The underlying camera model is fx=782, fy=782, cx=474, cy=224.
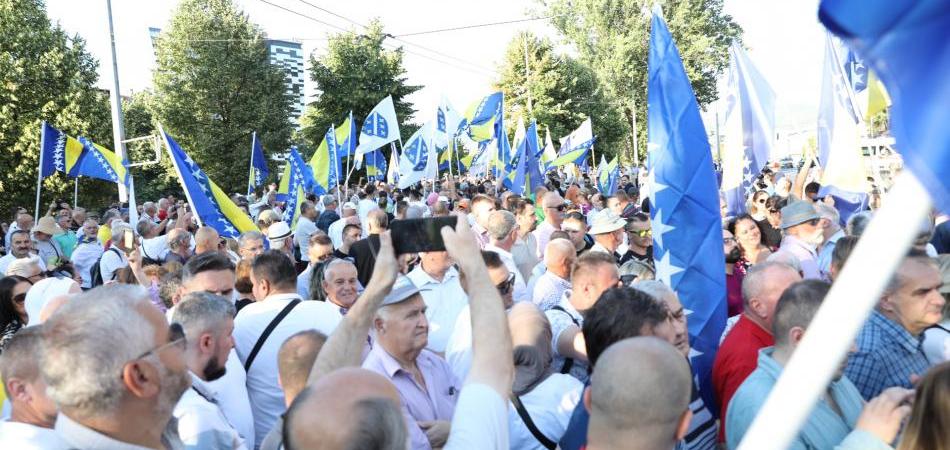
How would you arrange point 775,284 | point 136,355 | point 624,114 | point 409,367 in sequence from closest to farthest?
point 136,355
point 409,367
point 775,284
point 624,114

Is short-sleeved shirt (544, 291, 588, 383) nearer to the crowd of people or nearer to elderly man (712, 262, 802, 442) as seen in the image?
the crowd of people

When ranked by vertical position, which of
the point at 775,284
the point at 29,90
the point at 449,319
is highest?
the point at 29,90

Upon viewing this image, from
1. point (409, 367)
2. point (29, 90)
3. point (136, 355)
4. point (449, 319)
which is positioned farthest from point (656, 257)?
point (29, 90)

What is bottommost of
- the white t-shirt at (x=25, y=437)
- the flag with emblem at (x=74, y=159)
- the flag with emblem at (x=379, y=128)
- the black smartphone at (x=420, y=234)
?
the white t-shirt at (x=25, y=437)

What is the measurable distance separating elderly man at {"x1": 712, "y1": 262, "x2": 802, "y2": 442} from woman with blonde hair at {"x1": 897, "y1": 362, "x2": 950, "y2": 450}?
1.25 meters

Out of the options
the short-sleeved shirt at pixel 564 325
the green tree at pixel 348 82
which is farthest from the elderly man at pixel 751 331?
the green tree at pixel 348 82

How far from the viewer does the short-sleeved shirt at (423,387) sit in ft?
10.9

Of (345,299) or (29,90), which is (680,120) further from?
(29,90)

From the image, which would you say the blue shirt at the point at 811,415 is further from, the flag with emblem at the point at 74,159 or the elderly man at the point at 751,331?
the flag with emblem at the point at 74,159

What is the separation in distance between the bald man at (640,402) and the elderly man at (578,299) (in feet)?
4.94

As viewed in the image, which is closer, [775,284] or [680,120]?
[775,284]

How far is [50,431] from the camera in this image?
2.50 m

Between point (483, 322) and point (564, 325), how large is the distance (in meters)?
1.72

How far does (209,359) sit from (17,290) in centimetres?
280
